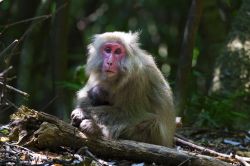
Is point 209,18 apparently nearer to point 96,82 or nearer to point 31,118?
point 96,82

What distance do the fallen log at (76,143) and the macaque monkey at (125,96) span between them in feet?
1.16

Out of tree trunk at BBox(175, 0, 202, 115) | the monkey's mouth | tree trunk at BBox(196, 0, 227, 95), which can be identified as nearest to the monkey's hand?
the monkey's mouth

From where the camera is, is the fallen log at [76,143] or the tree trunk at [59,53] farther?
the tree trunk at [59,53]

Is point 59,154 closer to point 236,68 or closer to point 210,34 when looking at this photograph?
point 236,68

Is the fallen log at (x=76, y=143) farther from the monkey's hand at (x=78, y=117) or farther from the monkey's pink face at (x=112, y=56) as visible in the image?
the monkey's pink face at (x=112, y=56)

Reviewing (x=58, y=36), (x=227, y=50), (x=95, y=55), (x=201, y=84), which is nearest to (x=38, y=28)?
(x=58, y=36)

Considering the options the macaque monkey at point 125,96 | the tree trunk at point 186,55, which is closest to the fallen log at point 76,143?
the macaque monkey at point 125,96

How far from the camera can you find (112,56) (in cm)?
661

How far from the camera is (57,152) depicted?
18.6 feet

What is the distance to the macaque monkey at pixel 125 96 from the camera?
6.30 metres

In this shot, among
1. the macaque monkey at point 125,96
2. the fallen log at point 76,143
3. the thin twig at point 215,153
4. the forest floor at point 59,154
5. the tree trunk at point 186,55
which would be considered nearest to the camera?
the forest floor at point 59,154

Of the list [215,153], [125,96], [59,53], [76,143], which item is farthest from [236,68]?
[76,143]

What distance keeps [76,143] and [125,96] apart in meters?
0.96

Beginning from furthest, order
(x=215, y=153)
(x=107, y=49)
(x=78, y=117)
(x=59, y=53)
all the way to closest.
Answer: (x=59, y=53) < (x=107, y=49) < (x=215, y=153) < (x=78, y=117)
